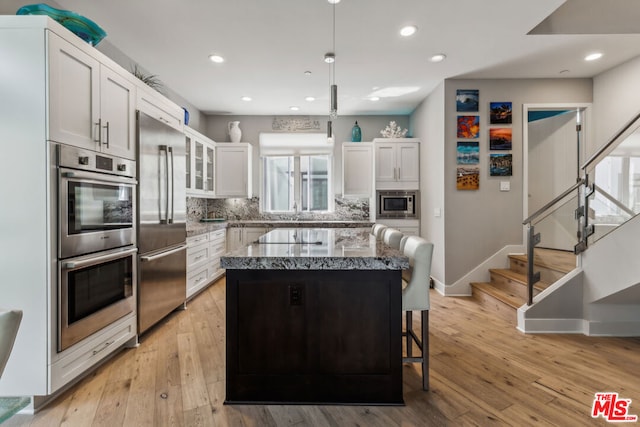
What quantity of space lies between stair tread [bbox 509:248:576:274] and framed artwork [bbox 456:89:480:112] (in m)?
1.97

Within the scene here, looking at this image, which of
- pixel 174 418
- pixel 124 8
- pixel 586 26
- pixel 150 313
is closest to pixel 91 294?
pixel 150 313

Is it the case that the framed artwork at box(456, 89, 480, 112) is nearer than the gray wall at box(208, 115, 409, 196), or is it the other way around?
the framed artwork at box(456, 89, 480, 112)

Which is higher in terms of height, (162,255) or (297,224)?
(297,224)

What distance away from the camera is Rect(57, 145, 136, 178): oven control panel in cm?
180

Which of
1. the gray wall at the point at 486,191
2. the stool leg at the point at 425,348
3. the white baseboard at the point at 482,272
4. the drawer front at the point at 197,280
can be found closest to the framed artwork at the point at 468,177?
the gray wall at the point at 486,191

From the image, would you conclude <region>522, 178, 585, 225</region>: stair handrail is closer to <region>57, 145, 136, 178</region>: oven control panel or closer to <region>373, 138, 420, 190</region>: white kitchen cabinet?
<region>373, 138, 420, 190</region>: white kitchen cabinet

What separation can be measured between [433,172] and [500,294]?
5.93ft

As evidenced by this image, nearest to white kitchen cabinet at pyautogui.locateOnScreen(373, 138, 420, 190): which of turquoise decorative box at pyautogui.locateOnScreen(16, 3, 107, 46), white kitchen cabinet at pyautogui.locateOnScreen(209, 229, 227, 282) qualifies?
white kitchen cabinet at pyautogui.locateOnScreen(209, 229, 227, 282)

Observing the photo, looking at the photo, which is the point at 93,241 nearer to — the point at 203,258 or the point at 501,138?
the point at 203,258

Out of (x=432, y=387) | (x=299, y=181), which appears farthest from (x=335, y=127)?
(x=432, y=387)

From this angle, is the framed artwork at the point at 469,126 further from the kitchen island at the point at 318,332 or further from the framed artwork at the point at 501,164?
the kitchen island at the point at 318,332

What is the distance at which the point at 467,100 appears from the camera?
151 inches

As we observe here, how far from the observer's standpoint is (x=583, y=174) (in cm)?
268

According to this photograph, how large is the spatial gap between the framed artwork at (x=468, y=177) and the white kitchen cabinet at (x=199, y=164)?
3.60 m
